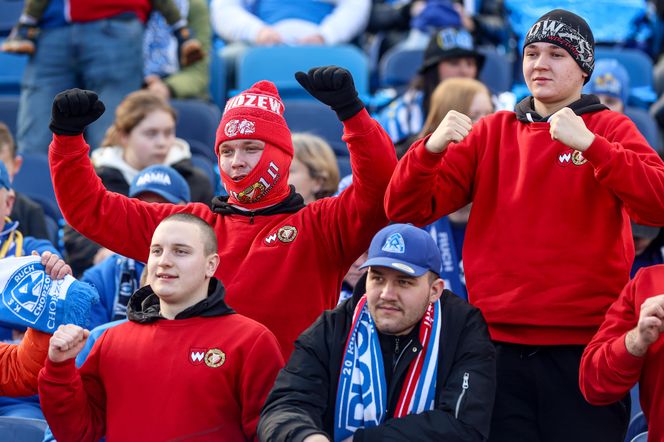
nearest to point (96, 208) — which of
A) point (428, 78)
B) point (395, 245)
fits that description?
point (395, 245)

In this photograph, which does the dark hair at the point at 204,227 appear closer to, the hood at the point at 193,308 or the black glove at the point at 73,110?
the hood at the point at 193,308

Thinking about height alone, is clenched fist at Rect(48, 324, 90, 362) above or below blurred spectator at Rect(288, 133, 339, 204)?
below

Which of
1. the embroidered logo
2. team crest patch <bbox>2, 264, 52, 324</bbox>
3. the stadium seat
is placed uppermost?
team crest patch <bbox>2, 264, 52, 324</bbox>

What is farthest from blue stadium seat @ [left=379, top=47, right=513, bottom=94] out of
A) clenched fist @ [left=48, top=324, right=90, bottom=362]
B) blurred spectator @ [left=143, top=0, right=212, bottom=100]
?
clenched fist @ [left=48, top=324, right=90, bottom=362]

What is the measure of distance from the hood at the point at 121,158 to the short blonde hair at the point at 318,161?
38.1 inches

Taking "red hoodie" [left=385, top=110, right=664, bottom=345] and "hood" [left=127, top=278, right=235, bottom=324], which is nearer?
"red hoodie" [left=385, top=110, right=664, bottom=345]

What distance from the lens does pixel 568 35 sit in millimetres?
3826

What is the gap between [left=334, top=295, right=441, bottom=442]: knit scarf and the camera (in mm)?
3797

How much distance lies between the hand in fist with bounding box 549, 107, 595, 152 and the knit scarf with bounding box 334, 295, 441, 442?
2.49 feet

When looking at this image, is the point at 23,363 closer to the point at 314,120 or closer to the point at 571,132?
the point at 571,132

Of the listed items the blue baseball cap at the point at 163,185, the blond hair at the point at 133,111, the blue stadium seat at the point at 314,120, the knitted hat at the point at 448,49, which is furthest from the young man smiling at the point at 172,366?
the blue stadium seat at the point at 314,120

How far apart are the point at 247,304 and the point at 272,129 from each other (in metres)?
0.62

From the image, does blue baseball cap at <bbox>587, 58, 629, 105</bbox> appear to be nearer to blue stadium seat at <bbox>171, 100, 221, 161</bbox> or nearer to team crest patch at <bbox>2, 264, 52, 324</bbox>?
blue stadium seat at <bbox>171, 100, 221, 161</bbox>

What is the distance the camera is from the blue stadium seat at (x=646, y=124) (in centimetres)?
712
